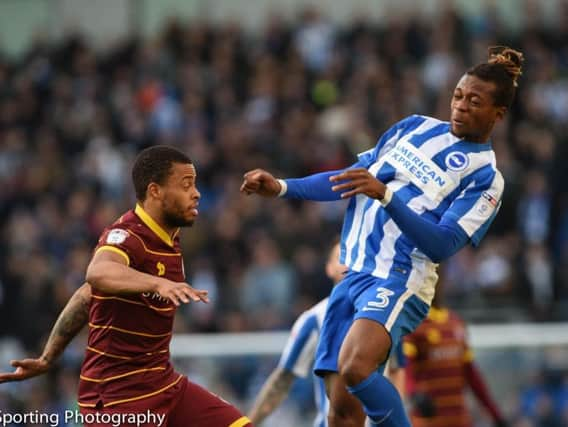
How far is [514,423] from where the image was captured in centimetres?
1172

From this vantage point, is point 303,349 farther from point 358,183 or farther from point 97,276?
point 97,276

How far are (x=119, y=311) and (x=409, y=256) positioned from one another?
1.61 metres

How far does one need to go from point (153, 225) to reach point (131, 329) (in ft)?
1.72

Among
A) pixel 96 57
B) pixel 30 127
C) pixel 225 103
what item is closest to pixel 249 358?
pixel 225 103

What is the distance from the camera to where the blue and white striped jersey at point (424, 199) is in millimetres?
6633

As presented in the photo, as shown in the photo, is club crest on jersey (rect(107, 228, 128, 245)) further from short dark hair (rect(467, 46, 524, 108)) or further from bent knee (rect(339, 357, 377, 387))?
short dark hair (rect(467, 46, 524, 108))

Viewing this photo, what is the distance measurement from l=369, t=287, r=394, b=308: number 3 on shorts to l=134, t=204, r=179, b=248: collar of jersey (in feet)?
3.70

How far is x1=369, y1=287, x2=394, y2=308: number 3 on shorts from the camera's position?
21.4ft

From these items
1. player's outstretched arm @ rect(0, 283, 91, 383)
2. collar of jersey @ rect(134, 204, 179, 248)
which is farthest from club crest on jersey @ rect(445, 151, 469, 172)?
player's outstretched arm @ rect(0, 283, 91, 383)

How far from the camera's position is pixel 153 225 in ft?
20.3

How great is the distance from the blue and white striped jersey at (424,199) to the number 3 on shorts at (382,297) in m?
0.10

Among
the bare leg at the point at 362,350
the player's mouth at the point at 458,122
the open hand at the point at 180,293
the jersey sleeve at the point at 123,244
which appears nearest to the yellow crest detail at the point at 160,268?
the jersey sleeve at the point at 123,244

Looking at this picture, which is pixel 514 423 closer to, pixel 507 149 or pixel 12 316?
pixel 507 149

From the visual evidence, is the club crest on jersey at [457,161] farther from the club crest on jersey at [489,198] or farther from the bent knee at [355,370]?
the bent knee at [355,370]
